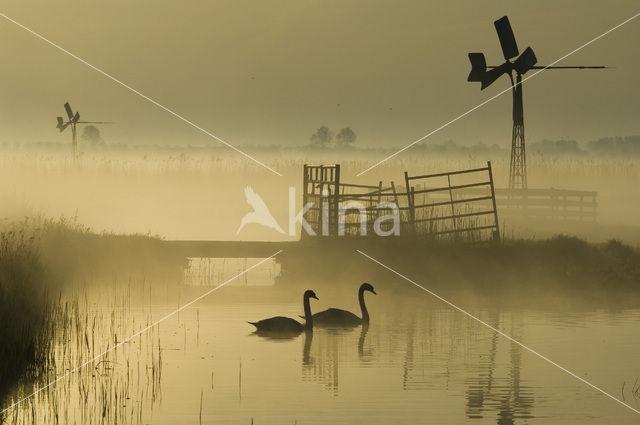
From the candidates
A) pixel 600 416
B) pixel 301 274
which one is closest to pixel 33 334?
pixel 600 416

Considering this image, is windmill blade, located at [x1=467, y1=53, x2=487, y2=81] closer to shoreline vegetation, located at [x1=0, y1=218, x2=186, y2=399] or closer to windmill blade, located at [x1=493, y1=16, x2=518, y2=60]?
windmill blade, located at [x1=493, y1=16, x2=518, y2=60]

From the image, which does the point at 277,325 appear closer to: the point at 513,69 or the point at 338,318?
the point at 338,318

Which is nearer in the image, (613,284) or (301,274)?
(613,284)

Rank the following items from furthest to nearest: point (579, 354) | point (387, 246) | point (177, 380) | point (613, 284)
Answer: point (387, 246) → point (613, 284) → point (579, 354) → point (177, 380)

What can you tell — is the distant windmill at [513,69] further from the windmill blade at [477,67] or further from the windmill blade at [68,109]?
the windmill blade at [68,109]

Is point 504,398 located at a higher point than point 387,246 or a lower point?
lower

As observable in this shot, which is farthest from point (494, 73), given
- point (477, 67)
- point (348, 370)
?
point (348, 370)

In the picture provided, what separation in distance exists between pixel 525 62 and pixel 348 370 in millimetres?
31696

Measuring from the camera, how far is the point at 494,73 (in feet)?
151

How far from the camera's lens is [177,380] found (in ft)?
50.4

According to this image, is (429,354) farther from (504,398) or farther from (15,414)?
(15,414)

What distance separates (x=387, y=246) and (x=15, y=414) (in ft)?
66.0

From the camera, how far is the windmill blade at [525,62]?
45.8 meters

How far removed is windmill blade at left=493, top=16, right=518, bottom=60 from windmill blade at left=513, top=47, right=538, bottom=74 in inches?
12.8
